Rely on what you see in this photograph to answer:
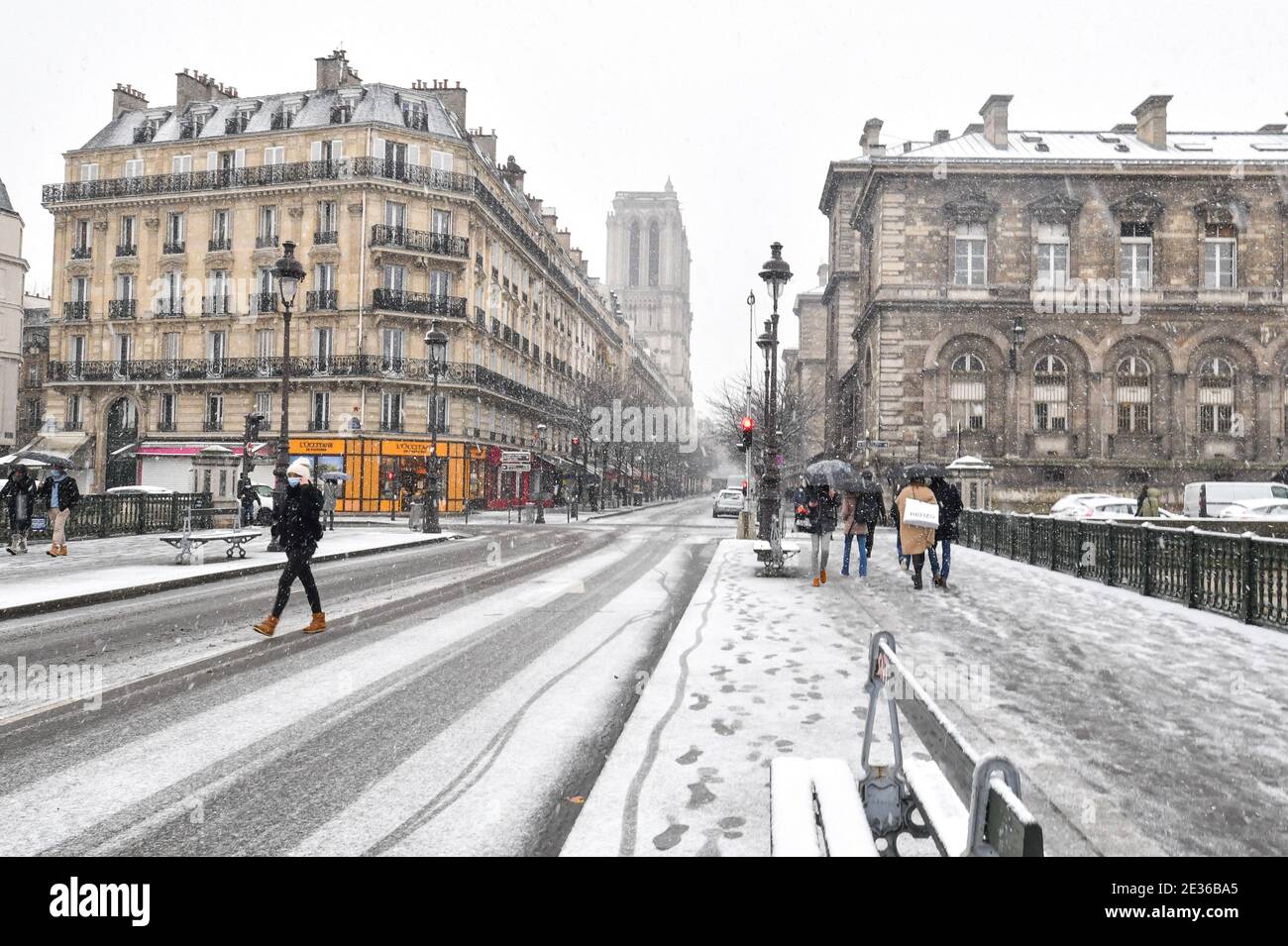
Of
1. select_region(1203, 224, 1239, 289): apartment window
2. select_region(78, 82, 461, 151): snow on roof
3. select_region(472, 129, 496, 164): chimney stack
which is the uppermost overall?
select_region(472, 129, 496, 164): chimney stack

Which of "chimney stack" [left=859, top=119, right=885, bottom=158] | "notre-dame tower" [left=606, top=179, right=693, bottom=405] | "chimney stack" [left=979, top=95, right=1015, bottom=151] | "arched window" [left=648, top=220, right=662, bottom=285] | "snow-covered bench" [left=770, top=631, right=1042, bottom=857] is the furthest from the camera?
"arched window" [left=648, top=220, right=662, bottom=285]

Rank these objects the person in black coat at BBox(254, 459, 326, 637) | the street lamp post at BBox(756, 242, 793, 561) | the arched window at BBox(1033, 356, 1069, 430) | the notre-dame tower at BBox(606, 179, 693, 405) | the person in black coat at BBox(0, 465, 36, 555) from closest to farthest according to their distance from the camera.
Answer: the person in black coat at BBox(254, 459, 326, 637) → the street lamp post at BBox(756, 242, 793, 561) → the person in black coat at BBox(0, 465, 36, 555) → the arched window at BBox(1033, 356, 1069, 430) → the notre-dame tower at BBox(606, 179, 693, 405)

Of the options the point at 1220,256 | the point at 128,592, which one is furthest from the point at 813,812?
the point at 1220,256

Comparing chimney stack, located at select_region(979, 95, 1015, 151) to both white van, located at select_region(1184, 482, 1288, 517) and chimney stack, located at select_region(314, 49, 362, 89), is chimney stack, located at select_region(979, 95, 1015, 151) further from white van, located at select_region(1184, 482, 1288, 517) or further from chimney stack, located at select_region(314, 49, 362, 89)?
chimney stack, located at select_region(314, 49, 362, 89)

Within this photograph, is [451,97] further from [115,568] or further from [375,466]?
[115,568]

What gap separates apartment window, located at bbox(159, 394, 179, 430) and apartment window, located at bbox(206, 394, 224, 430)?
175cm

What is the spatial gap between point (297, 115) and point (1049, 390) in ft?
124

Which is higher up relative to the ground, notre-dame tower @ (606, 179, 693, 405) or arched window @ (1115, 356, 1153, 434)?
notre-dame tower @ (606, 179, 693, 405)

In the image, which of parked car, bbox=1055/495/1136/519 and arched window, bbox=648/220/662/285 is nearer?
parked car, bbox=1055/495/1136/519

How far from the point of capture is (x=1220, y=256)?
1321 inches

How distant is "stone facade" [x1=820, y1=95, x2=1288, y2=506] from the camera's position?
3297cm

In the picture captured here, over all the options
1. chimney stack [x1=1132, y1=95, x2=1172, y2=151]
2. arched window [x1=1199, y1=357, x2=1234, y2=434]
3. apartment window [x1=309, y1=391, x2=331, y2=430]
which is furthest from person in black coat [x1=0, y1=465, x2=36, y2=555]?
chimney stack [x1=1132, y1=95, x2=1172, y2=151]
